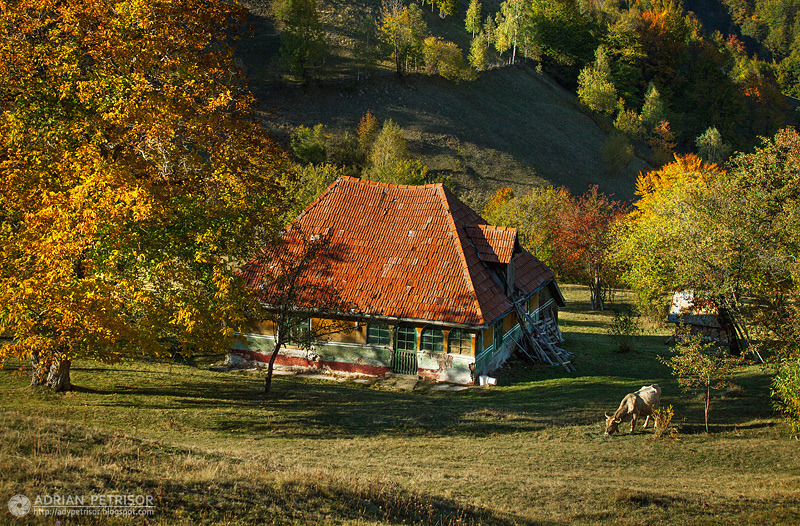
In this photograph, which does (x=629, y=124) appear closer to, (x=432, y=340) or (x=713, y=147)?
(x=713, y=147)

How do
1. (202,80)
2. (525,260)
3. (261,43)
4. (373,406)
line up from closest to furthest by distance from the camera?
(202,80)
(373,406)
(525,260)
(261,43)

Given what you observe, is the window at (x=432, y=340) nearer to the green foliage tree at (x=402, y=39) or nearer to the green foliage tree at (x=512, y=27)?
the green foliage tree at (x=402, y=39)

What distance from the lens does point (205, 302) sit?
1619 cm

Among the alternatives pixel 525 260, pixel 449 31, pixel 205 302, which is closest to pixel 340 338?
pixel 205 302

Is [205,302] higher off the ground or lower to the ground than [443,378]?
higher

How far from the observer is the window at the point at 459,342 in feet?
70.2

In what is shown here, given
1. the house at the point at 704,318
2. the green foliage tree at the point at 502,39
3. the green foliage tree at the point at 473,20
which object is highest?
the green foliage tree at the point at 473,20

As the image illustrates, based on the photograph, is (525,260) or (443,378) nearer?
(443,378)

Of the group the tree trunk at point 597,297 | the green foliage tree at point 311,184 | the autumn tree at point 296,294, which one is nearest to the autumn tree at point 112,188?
the autumn tree at point 296,294

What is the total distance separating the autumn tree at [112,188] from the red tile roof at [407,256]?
3.51 metres

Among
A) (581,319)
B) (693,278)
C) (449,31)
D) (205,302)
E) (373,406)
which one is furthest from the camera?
(449,31)

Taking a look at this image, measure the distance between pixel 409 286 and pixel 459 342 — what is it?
9.25 feet

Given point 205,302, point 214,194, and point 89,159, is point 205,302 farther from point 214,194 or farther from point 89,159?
point 89,159

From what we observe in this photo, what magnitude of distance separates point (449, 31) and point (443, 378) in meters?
89.9
